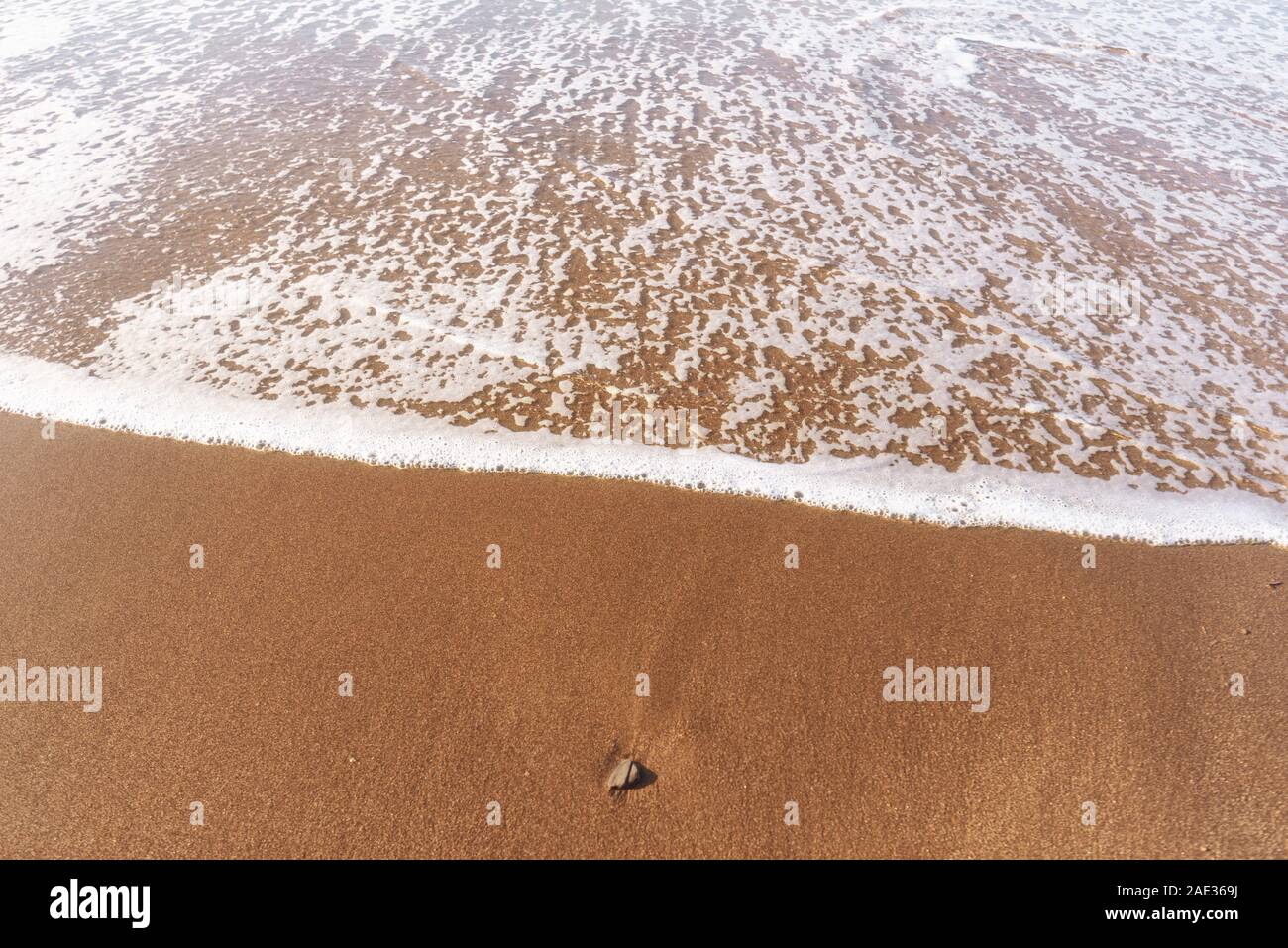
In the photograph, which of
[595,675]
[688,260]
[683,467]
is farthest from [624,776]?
[688,260]

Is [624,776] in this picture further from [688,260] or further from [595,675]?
[688,260]

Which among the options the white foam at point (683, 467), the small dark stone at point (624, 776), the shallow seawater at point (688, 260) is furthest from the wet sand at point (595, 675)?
the shallow seawater at point (688, 260)

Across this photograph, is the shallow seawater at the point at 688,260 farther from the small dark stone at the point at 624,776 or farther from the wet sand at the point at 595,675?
the small dark stone at the point at 624,776

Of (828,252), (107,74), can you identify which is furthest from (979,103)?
(107,74)

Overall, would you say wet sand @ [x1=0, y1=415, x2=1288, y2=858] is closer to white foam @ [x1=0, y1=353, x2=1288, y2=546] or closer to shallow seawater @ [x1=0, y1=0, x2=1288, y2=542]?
white foam @ [x1=0, y1=353, x2=1288, y2=546]

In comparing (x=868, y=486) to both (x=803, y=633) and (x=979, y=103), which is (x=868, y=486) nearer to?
(x=803, y=633)
